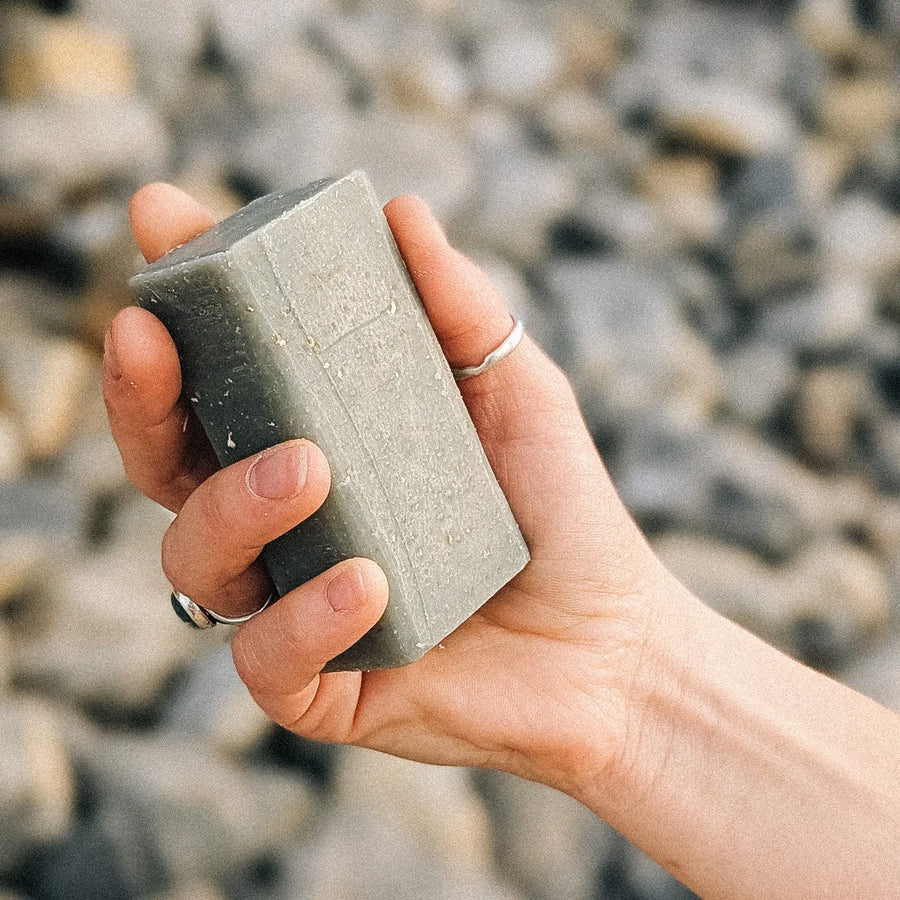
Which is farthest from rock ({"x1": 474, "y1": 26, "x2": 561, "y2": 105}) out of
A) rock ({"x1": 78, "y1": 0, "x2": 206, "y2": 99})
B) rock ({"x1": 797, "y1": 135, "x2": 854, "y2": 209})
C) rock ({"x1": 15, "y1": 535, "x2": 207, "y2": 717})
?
rock ({"x1": 15, "y1": 535, "x2": 207, "y2": 717})

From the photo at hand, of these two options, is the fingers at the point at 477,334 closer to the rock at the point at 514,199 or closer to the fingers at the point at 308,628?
the fingers at the point at 308,628

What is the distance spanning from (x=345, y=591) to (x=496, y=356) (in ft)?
1.87

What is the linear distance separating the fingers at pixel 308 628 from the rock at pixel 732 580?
1.99m

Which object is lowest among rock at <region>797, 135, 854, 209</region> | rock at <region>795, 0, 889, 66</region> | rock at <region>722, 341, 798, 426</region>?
rock at <region>722, 341, 798, 426</region>

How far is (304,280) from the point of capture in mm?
1717

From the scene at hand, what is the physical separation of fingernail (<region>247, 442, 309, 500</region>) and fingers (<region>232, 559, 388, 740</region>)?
0.54 feet

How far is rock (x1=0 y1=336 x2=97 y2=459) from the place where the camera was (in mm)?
3400

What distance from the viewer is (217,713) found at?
290cm

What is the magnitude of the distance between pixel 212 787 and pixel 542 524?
48.4 inches

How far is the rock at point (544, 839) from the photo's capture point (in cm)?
293

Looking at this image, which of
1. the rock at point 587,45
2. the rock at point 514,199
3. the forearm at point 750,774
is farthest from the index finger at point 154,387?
the rock at point 587,45

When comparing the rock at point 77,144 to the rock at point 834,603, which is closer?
the rock at point 834,603

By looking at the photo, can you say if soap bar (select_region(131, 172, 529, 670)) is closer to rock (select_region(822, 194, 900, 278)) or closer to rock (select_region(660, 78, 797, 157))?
Answer: rock (select_region(822, 194, 900, 278))

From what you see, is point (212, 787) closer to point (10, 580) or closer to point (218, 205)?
point (10, 580)
